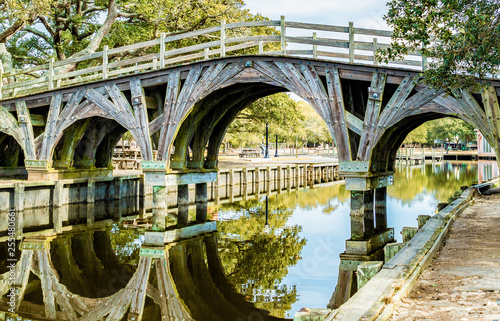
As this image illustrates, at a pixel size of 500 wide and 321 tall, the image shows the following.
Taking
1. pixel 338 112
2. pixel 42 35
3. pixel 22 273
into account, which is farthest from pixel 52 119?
pixel 338 112

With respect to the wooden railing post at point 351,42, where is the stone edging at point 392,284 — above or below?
below

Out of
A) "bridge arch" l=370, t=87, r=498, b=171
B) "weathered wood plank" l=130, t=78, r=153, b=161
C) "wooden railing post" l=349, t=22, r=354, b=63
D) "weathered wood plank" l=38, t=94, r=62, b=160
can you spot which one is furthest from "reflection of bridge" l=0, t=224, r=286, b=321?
"wooden railing post" l=349, t=22, r=354, b=63

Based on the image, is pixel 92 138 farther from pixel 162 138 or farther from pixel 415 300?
pixel 415 300

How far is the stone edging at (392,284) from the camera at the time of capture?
4715mm

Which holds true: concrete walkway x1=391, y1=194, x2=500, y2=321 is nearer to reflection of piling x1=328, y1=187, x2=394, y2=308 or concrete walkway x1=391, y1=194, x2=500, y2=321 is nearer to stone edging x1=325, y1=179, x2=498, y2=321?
stone edging x1=325, y1=179, x2=498, y2=321

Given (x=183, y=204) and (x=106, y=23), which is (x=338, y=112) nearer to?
(x=183, y=204)

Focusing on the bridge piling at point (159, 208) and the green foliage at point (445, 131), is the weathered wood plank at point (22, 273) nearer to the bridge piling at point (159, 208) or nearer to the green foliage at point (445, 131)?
the bridge piling at point (159, 208)

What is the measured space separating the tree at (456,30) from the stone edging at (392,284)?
356 centimetres

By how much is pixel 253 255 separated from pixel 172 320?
211 inches

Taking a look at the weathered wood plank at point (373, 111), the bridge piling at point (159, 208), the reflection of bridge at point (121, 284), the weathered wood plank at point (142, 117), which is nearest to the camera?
the reflection of bridge at point (121, 284)

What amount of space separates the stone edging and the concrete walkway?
12cm

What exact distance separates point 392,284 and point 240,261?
7.73 m

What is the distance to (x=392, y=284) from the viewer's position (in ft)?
18.2

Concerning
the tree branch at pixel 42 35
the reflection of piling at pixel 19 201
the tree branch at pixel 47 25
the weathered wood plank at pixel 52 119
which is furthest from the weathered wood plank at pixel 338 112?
the tree branch at pixel 42 35
